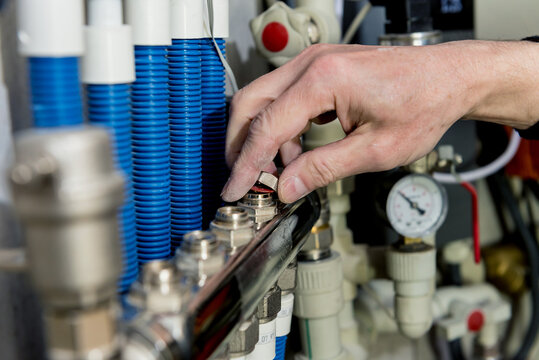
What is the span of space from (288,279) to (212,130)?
0.18 meters

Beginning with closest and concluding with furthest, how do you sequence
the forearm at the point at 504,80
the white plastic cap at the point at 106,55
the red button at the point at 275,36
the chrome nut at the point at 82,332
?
the chrome nut at the point at 82,332 < the white plastic cap at the point at 106,55 < the forearm at the point at 504,80 < the red button at the point at 275,36

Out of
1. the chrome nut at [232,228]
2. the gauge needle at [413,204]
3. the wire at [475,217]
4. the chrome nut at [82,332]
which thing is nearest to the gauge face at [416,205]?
the gauge needle at [413,204]

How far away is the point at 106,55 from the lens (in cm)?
42

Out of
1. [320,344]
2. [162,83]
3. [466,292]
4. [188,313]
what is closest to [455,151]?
[466,292]

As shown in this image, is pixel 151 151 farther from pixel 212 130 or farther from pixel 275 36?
pixel 275 36

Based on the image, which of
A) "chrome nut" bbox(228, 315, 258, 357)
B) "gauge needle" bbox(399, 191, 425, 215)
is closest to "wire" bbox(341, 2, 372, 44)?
"gauge needle" bbox(399, 191, 425, 215)

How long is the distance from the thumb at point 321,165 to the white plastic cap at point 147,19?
0.19m

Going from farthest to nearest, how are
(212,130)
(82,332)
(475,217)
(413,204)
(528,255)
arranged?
(528,255) < (475,217) < (413,204) < (212,130) < (82,332)

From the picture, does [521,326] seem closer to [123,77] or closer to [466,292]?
[466,292]

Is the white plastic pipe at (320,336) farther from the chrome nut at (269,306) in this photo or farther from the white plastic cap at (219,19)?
the white plastic cap at (219,19)

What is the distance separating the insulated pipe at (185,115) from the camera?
54 cm

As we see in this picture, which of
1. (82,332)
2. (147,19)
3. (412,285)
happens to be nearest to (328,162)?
(147,19)

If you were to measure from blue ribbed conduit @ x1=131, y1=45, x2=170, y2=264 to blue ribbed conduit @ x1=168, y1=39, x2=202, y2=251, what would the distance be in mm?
37

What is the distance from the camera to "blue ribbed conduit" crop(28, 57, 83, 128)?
35 cm
